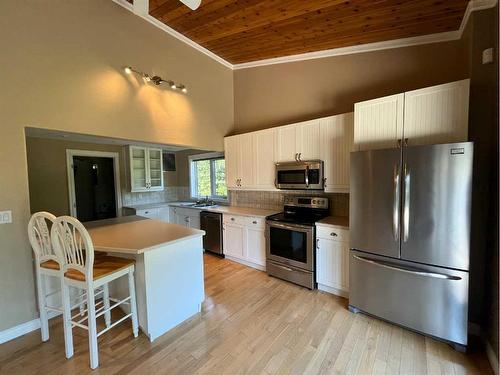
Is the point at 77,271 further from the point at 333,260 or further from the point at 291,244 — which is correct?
the point at 333,260

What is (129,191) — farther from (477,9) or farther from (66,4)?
(477,9)

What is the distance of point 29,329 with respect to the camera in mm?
2217

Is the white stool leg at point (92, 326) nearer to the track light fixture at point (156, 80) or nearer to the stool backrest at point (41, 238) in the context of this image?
the stool backrest at point (41, 238)

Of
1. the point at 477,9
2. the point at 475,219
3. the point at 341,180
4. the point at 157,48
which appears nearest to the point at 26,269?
the point at 157,48

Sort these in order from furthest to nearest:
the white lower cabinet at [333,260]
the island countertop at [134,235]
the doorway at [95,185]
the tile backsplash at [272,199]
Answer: the doorway at [95,185] < the tile backsplash at [272,199] < the white lower cabinet at [333,260] < the island countertop at [134,235]

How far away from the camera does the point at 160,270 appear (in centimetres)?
214

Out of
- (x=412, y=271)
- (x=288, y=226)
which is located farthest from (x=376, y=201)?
(x=288, y=226)

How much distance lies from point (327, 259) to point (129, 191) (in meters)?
4.24

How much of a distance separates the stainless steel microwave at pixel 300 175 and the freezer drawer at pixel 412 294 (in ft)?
3.55

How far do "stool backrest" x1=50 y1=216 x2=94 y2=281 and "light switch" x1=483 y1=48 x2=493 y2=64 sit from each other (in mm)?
3510

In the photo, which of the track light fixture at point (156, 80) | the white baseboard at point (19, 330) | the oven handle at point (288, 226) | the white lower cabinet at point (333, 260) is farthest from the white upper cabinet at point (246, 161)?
the white baseboard at point (19, 330)

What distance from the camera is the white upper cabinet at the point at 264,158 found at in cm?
371

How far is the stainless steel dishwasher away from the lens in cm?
410

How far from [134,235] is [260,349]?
1.55m
